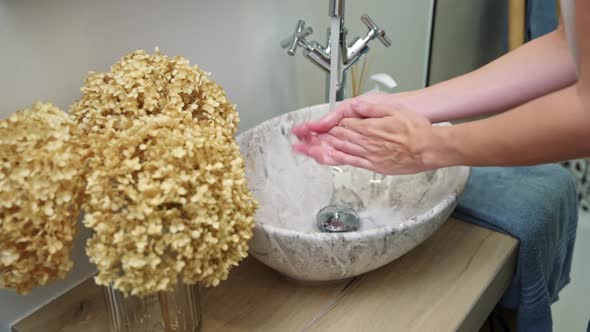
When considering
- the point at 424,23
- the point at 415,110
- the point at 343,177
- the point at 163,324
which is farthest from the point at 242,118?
the point at 424,23

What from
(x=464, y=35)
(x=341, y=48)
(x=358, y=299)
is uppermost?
(x=341, y=48)

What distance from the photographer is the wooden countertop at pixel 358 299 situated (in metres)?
0.91

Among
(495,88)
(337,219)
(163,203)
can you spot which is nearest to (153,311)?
(163,203)

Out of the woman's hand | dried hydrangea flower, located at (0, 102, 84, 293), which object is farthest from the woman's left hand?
dried hydrangea flower, located at (0, 102, 84, 293)

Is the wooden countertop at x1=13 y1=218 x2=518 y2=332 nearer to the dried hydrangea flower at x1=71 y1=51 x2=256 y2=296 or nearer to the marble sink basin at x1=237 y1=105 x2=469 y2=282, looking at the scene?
the marble sink basin at x1=237 y1=105 x2=469 y2=282

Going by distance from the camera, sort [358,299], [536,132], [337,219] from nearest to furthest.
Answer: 1. [536,132]
2. [358,299]
3. [337,219]

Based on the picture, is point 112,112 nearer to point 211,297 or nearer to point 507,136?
point 211,297

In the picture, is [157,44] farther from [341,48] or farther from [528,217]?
[528,217]

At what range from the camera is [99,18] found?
2.96 ft

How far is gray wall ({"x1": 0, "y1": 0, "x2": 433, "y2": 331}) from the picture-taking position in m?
0.83

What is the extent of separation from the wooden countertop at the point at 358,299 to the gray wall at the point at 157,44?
9cm

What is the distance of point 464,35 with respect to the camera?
1933 millimetres

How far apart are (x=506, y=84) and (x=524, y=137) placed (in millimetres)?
254

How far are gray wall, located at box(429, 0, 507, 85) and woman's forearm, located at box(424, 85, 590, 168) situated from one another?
3.33 ft
